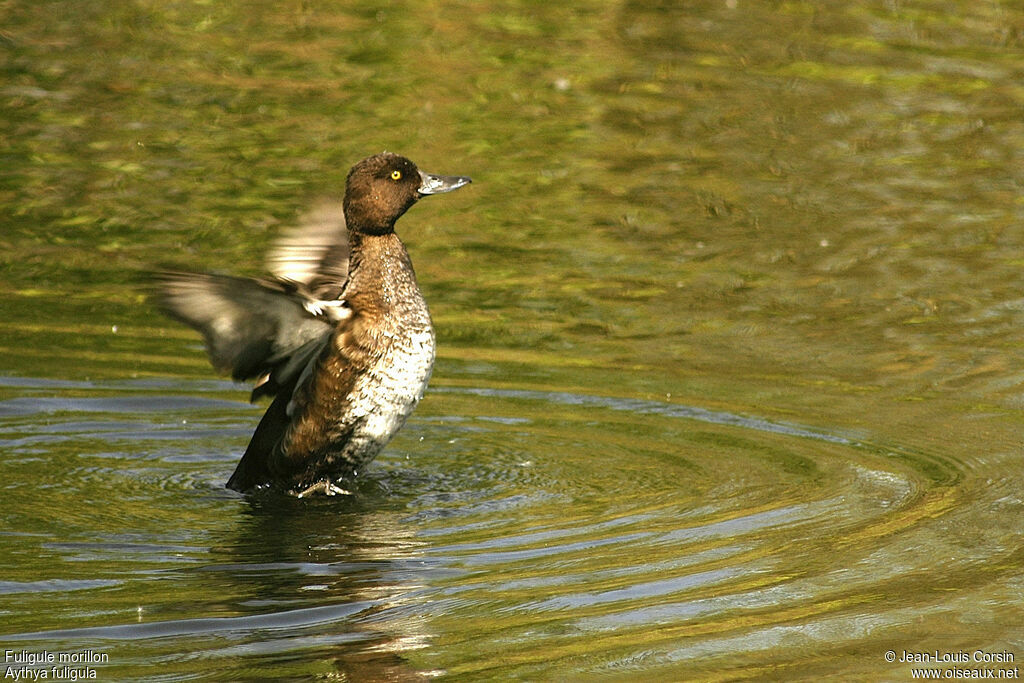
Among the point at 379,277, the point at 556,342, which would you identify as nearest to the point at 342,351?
the point at 379,277

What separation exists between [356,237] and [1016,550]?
2.97 meters

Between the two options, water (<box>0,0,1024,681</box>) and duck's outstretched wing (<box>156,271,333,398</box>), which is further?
duck's outstretched wing (<box>156,271,333,398</box>)

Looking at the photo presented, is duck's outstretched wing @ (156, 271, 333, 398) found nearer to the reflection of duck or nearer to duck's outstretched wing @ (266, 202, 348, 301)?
the reflection of duck

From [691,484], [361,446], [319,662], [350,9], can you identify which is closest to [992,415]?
[691,484]

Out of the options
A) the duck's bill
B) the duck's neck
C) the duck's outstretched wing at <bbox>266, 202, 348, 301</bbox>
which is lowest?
the duck's outstretched wing at <bbox>266, 202, 348, 301</bbox>

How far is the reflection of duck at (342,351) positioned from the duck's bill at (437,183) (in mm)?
18

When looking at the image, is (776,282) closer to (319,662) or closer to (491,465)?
(491,465)

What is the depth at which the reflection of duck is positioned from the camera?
6.35 metres

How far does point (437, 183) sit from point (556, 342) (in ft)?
5.85

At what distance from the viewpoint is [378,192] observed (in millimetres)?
7082

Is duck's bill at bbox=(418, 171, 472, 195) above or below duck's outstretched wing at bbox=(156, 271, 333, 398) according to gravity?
above

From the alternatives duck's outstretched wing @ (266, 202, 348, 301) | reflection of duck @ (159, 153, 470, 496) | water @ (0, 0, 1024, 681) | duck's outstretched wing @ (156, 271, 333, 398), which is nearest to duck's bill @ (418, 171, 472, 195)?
reflection of duck @ (159, 153, 470, 496)

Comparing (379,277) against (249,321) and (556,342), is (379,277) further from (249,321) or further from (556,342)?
(556,342)

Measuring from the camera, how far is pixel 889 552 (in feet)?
18.9
